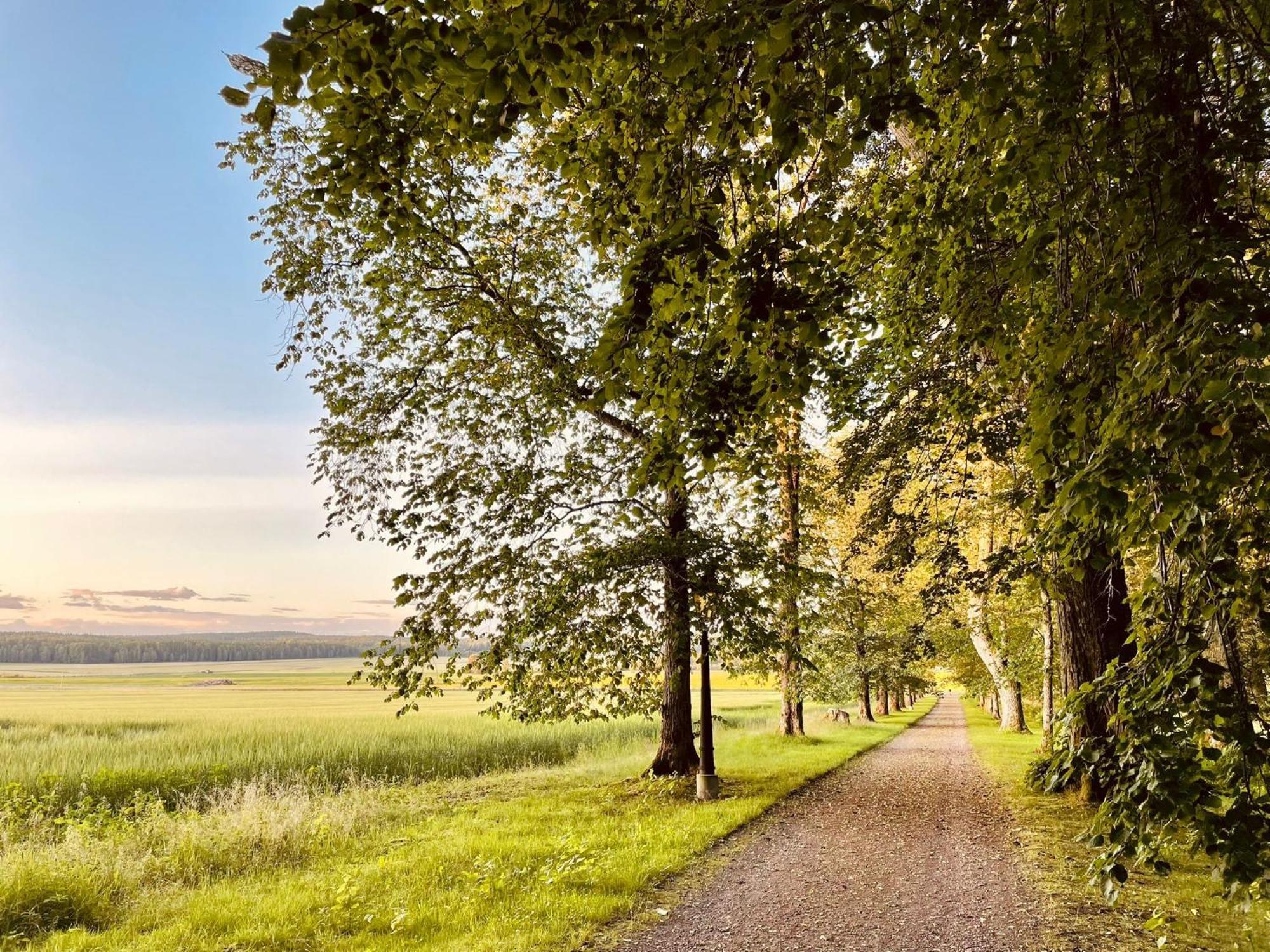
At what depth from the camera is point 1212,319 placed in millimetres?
2330

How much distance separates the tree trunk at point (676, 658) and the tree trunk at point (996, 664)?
238 inches

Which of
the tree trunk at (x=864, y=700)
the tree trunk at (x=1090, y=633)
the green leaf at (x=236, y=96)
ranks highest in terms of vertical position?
the green leaf at (x=236, y=96)

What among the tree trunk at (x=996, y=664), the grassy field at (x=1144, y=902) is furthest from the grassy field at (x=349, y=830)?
the tree trunk at (x=996, y=664)

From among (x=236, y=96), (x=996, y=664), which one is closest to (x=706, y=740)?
(x=236, y=96)

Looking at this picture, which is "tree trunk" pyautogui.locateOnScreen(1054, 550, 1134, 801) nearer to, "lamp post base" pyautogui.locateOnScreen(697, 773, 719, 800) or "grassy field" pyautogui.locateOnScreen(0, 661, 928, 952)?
"grassy field" pyautogui.locateOnScreen(0, 661, 928, 952)

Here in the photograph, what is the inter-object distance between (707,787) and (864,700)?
21.8 m

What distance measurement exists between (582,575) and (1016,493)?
6.08m

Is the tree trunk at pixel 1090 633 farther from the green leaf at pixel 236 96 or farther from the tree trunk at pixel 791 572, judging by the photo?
the green leaf at pixel 236 96

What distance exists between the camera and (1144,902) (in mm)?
5871

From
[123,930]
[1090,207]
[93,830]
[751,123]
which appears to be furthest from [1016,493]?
[93,830]

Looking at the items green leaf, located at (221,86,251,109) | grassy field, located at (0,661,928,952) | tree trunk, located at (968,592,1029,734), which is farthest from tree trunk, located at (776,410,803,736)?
green leaf, located at (221,86,251,109)

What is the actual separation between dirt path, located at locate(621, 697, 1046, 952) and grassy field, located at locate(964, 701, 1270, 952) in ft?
1.11

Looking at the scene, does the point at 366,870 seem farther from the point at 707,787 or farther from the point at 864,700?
the point at 864,700

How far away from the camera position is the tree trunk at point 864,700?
28438mm
